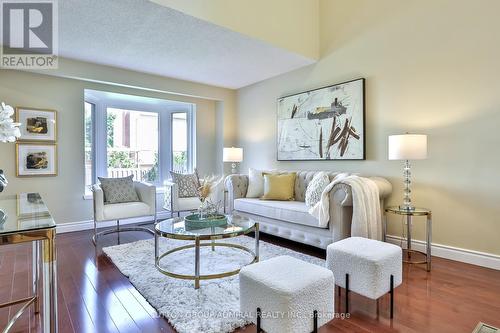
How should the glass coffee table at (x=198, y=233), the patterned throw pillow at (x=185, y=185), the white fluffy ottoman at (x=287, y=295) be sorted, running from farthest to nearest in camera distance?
the patterned throw pillow at (x=185, y=185) < the glass coffee table at (x=198, y=233) < the white fluffy ottoman at (x=287, y=295)

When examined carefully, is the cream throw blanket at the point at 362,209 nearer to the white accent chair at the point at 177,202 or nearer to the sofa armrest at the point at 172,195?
the white accent chair at the point at 177,202

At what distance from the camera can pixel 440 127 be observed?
9.78 ft

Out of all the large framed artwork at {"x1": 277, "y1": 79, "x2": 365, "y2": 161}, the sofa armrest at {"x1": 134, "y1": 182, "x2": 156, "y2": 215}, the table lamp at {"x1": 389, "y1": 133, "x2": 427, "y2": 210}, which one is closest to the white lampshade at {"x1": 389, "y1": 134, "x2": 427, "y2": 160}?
the table lamp at {"x1": 389, "y1": 133, "x2": 427, "y2": 210}

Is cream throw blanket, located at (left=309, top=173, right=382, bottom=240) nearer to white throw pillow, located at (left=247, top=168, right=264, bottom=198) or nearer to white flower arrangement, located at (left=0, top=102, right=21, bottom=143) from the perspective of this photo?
white throw pillow, located at (left=247, top=168, right=264, bottom=198)

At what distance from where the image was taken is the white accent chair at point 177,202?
Answer: 13.6 ft

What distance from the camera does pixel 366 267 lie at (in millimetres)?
1834

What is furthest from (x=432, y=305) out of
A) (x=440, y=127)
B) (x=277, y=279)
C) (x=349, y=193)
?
(x=440, y=127)

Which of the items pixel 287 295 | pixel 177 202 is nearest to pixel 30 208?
pixel 287 295

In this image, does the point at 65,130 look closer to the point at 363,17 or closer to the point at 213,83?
the point at 213,83

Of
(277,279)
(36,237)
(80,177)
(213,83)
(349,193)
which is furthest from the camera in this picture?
(213,83)

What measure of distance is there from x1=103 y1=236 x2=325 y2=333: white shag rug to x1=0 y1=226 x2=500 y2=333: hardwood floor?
0.30ft

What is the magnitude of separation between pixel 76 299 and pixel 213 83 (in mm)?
4074

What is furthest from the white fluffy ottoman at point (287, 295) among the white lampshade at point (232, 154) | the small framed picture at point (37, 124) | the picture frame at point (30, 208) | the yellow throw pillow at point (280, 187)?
the small framed picture at point (37, 124)

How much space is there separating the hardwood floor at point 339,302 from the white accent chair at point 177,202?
52.4 inches
